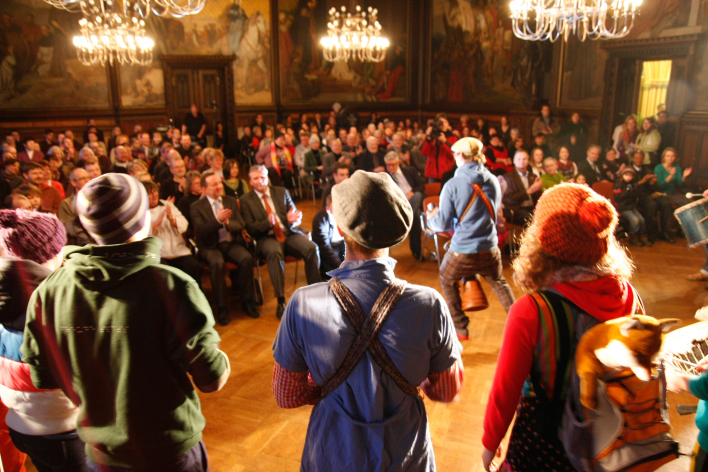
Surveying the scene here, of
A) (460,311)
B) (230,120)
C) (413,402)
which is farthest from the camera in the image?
(230,120)

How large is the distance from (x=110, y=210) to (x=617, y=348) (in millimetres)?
1466

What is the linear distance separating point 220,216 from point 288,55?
12.7m

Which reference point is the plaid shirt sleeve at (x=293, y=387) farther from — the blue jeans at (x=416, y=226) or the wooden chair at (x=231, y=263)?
the blue jeans at (x=416, y=226)

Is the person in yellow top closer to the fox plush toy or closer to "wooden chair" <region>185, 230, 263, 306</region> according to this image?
"wooden chair" <region>185, 230, 263, 306</region>

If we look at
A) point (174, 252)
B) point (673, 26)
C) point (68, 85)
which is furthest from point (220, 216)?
point (68, 85)

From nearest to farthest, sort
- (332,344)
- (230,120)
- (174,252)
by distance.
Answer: (332,344) → (174,252) → (230,120)

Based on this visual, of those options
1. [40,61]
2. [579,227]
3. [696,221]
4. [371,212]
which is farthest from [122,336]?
[40,61]

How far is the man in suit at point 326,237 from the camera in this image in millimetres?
5125

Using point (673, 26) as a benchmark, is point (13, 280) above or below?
below

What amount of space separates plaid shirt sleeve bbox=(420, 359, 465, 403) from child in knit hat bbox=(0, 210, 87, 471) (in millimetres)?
1362

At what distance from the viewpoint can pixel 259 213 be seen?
5.36 meters

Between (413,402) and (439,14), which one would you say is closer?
(413,402)

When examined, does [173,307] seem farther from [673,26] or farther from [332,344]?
[673,26]

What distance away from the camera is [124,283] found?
1.52 m
